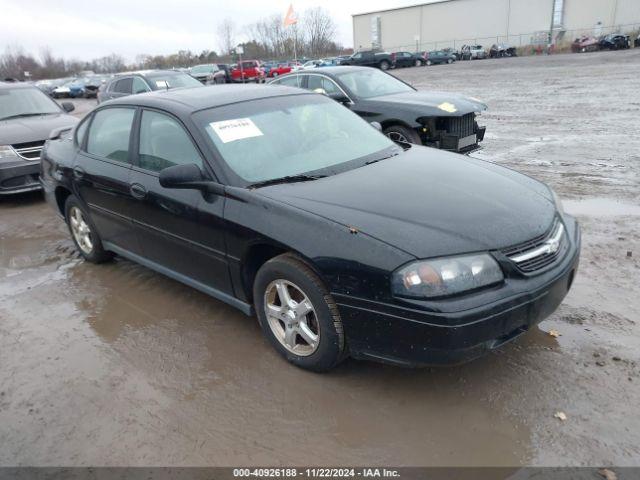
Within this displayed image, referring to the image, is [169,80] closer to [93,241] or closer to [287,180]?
[93,241]

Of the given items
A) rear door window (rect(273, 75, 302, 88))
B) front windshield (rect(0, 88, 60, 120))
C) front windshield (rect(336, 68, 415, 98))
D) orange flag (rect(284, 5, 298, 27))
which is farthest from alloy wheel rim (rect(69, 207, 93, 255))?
orange flag (rect(284, 5, 298, 27))

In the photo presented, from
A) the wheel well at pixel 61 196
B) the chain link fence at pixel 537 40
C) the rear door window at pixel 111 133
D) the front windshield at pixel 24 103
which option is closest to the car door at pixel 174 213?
the rear door window at pixel 111 133

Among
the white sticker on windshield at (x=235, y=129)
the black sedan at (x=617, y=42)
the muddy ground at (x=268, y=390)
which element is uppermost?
the white sticker on windshield at (x=235, y=129)

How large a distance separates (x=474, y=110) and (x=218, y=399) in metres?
6.38

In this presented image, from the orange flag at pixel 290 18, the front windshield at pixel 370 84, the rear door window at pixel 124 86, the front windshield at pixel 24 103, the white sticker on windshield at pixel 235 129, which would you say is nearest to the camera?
the white sticker on windshield at pixel 235 129

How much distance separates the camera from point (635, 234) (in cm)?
483

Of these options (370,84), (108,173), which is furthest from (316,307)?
(370,84)

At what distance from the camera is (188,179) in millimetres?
3303

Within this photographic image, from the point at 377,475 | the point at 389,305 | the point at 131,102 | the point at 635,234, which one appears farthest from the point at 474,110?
the point at 377,475

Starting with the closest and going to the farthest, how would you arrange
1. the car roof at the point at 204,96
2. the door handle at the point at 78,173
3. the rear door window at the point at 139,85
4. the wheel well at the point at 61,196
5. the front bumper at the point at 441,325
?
1. the front bumper at the point at 441,325
2. the car roof at the point at 204,96
3. the door handle at the point at 78,173
4. the wheel well at the point at 61,196
5. the rear door window at the point at 139,85

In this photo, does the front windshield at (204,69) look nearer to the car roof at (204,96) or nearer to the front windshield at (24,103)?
the front windshield at (24,103)

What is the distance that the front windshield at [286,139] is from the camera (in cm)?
345

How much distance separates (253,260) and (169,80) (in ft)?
36.2

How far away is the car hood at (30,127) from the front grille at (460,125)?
18.6 feet
